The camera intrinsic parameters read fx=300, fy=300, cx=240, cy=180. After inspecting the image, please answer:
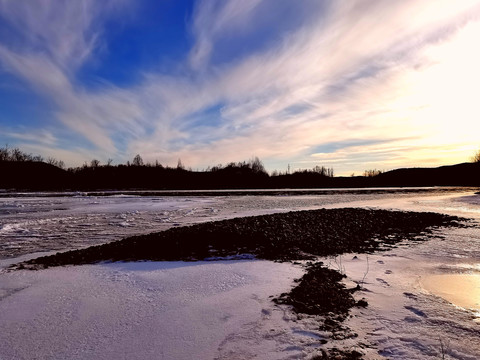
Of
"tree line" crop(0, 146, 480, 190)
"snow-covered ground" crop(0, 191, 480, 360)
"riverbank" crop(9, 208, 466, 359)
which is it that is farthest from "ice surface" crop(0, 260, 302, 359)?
"tree line" crop(0, 146, 480, 190)

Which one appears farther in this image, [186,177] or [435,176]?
[435,176]

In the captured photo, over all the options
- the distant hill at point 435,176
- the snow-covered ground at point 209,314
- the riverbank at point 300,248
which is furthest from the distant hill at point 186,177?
the snow-covered ground at point 209,314

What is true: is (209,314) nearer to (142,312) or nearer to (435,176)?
(142,312)

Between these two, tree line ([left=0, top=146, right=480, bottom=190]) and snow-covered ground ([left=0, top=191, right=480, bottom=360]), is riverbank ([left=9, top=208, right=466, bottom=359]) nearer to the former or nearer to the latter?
snow-covered ground ([left=0, top=191, right=480, bottom=360])

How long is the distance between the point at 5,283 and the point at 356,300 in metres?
6.15

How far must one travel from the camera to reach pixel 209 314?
4137mm

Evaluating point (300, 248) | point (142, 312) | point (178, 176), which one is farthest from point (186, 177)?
point (142, 312)

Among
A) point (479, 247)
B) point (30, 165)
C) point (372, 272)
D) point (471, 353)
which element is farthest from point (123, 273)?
point (30, 165)

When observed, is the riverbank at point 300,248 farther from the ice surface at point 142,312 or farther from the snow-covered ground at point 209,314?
the ice surface at point 142,312

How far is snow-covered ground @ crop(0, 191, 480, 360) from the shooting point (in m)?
3.26

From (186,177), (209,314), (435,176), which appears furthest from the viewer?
(435,176)

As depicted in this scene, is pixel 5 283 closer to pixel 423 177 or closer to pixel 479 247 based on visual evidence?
pixel 479 247

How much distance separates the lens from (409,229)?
38.0 ft

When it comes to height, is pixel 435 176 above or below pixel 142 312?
above
